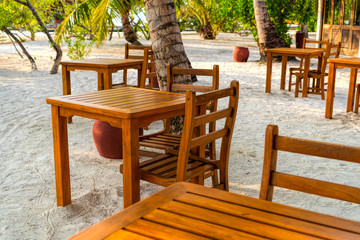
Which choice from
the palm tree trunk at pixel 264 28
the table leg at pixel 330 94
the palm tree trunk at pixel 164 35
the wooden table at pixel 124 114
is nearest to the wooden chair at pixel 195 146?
the wooden table at pixel 124 114

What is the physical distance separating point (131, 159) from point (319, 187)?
1.37 meters

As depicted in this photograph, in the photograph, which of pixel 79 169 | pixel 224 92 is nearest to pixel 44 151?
pixel 79 169

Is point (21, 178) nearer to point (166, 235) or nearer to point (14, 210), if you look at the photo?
point (14, 210)

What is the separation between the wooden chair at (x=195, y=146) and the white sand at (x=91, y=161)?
1.91 ft

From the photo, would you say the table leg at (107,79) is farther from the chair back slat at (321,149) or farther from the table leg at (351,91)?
the chair back slat at (321,149)

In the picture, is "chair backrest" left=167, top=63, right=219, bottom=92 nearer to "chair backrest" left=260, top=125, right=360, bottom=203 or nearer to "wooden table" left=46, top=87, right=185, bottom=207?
"wooden table" left=46, top=87, right=185, bottom=207

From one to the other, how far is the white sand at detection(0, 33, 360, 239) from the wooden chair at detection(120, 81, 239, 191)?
58 centimetres

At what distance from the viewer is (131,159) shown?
2.68 metres

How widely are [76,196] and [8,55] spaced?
12834 millimetres

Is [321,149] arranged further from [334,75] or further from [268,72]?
[268,72]

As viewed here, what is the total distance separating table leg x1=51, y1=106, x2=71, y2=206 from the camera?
10.2 ft

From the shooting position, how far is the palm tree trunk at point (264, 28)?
1113cm

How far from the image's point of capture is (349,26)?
13.4 metres

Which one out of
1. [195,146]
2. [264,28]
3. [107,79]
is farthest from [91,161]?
[264,28]
